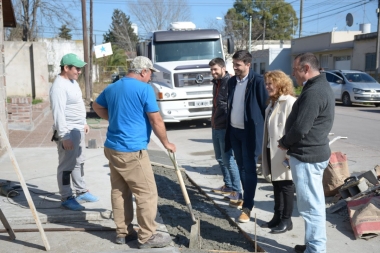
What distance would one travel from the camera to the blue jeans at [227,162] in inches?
240

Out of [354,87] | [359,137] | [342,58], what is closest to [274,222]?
[359,137]

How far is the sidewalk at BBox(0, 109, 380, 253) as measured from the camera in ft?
15.5

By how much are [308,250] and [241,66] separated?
2.29 m

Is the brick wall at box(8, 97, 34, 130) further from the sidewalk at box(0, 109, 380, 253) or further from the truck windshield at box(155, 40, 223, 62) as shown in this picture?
the truck windshield at box(155, 40, 223, 62)

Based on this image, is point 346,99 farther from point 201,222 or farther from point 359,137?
point 201,222

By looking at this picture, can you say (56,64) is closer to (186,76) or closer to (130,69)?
(186,76)

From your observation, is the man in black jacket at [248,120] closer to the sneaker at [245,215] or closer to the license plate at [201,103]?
the sneaker at [245,215]

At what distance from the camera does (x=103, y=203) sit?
588 centimetres

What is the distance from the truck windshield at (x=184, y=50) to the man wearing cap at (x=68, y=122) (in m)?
9.01

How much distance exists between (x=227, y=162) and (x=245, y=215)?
101cm

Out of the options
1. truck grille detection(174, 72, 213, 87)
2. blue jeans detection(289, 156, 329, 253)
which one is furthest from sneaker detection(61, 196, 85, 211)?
truck grille detection(174, 72, 213, 87)

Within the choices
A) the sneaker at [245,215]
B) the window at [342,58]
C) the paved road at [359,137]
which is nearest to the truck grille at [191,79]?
the paved road at [359,137]

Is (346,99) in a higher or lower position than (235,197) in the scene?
higher

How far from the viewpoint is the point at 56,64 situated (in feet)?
136
